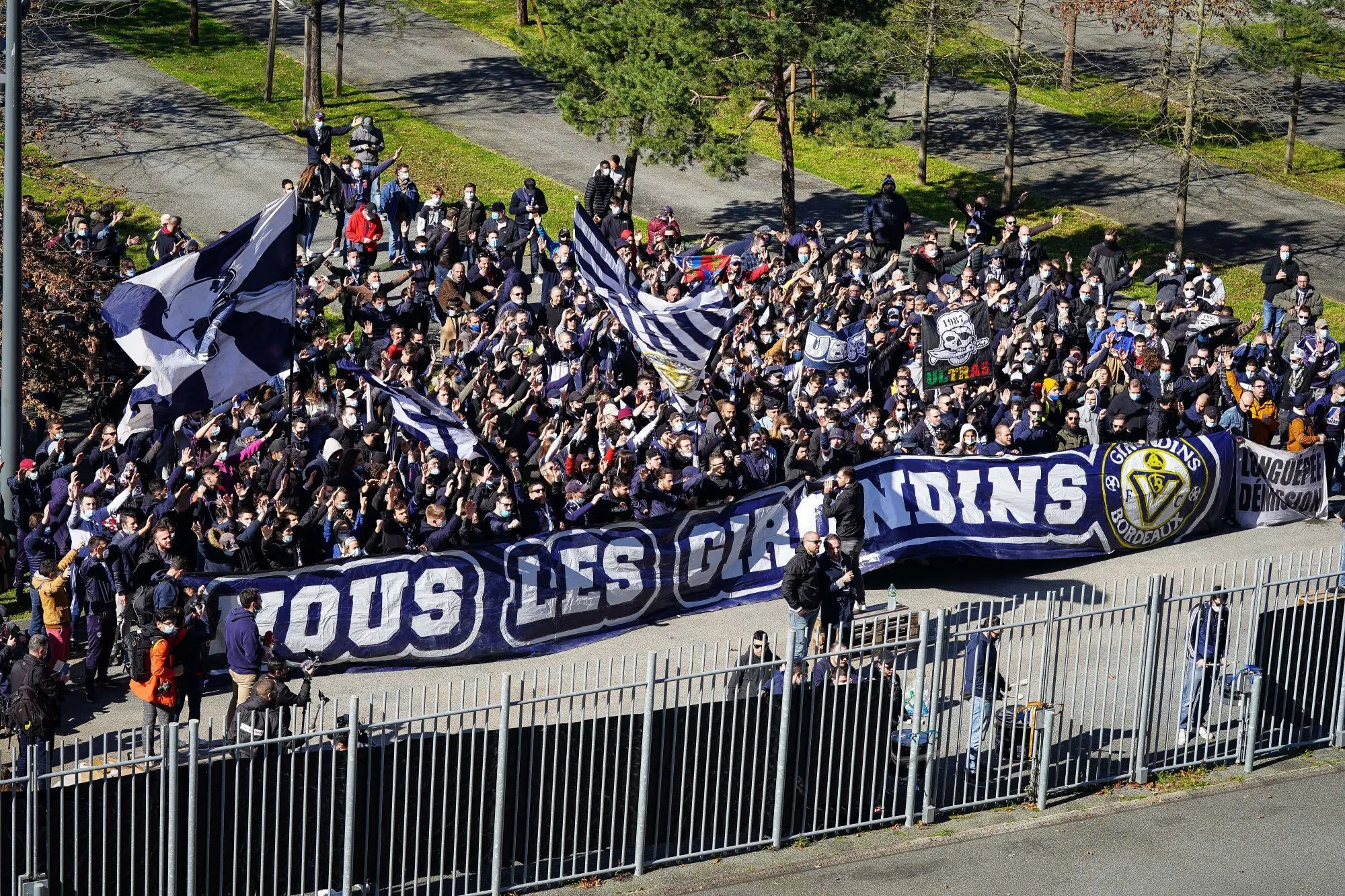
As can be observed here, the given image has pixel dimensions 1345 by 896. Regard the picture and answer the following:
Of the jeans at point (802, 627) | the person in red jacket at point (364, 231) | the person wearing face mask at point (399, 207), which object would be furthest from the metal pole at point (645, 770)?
the person wearing face mask at point (399, 207)

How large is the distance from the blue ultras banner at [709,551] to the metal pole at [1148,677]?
403cm

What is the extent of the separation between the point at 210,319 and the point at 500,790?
6554 mm

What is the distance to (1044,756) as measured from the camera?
1559 centimetres

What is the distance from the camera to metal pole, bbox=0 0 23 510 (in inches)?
691

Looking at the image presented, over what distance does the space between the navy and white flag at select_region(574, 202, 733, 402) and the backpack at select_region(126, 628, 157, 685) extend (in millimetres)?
7007

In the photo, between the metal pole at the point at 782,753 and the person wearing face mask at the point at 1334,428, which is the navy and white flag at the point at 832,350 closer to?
the person wearing face mask at the point at 1334,428

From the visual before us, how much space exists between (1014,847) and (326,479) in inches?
335

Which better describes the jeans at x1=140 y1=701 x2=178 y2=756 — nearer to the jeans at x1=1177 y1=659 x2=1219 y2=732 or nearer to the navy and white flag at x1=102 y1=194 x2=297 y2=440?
the navy and white flag at x1=102 y1=194 x2=297 y2=440

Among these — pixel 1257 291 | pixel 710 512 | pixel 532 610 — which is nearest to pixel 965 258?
pixel 1257 291

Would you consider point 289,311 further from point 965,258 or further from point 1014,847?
point 965,258

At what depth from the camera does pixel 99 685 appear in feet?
56.4

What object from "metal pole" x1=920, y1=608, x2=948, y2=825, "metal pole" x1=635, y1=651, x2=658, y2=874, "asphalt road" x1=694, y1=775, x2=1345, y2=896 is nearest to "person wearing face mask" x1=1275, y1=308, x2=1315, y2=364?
"asphalt road" x1=694, y1=775, x2=1345, y2=896

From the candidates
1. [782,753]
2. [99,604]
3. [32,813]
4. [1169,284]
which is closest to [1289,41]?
[1169,284]

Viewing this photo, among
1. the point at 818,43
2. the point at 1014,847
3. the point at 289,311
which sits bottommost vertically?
the point at 1014,847
